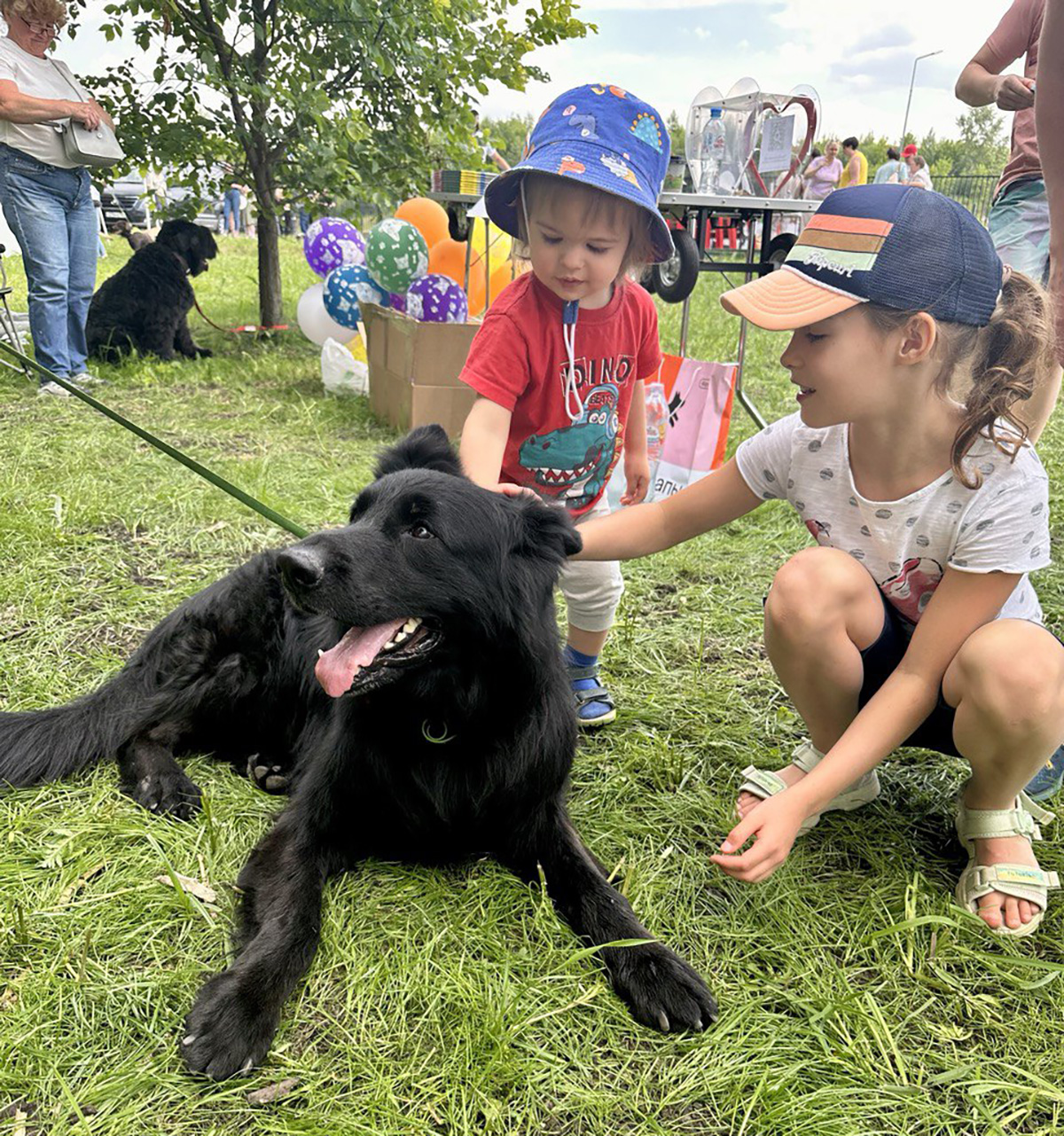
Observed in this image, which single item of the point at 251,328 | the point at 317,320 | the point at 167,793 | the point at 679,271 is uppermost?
the point at 679,271

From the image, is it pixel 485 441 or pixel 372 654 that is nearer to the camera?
pixel 372 654

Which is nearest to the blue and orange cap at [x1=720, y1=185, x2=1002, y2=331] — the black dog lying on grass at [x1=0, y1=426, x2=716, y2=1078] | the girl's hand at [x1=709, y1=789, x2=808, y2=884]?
the black dog lying on grass at [x1=0, y1=426, x2=716, y2=1078]

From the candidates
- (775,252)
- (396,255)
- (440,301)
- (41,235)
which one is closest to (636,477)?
(440,301)

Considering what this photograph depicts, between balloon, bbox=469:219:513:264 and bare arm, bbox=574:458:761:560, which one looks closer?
bare arm, bbox=574:458:761:560

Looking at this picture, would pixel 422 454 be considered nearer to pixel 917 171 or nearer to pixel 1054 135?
pixel 1054 135

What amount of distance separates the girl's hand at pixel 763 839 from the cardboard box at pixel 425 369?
3015 millimetres

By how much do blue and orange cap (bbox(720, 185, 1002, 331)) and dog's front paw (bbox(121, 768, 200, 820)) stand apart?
1.58 meters

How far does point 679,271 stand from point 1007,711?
3204 millimetres

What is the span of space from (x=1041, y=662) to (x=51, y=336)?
18.9 feet

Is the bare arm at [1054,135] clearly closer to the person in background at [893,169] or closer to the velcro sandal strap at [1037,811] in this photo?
the velcro sandal strap at [1037,811]

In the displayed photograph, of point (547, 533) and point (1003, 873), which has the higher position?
point (547, 533)

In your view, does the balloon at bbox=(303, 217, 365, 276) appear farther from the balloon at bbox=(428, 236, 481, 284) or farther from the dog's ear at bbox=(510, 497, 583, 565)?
the dog's ear at bbox=(510, 497, 583, 565)

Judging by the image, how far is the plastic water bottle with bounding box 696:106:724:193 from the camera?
16.0ft

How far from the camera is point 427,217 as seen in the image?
649cm
